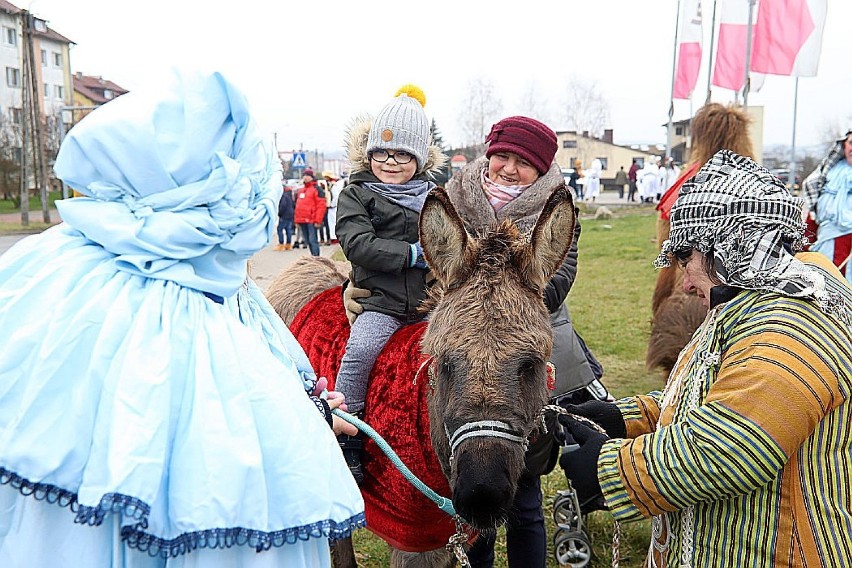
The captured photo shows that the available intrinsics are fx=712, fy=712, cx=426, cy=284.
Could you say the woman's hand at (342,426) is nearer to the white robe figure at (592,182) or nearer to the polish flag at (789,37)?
the polish flag at (789,37)

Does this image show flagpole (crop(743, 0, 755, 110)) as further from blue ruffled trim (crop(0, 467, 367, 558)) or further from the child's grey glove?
blue ruffled trim (crop(0, 467, 367, 558))

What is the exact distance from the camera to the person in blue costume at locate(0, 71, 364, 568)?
1.57 metres

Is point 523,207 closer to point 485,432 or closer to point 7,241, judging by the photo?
point 485,432

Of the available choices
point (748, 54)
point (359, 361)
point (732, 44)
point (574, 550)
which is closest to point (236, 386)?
point (359, 361)

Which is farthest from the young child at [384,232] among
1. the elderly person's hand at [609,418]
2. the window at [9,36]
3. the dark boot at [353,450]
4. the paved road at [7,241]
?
the window at [9,36]

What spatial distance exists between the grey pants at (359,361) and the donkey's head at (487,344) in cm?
58

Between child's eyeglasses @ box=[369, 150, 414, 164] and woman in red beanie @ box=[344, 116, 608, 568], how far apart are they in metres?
0.29

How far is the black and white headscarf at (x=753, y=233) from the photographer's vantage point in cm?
200

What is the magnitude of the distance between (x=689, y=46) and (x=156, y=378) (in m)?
22.4

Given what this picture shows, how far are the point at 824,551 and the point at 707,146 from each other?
4.36 m

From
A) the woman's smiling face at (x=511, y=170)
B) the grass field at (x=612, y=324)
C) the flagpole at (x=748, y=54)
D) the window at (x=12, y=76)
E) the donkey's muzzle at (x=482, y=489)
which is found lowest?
the grass field at (x=612, y=324)

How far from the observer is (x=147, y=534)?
1598 mm

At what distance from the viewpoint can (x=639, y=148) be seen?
244ft

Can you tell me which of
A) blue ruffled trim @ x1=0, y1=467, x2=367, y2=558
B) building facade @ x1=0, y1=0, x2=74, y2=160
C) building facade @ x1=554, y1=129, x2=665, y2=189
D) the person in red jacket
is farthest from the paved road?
building facade @ x1=554, y1=129, x2=665, y2=189
